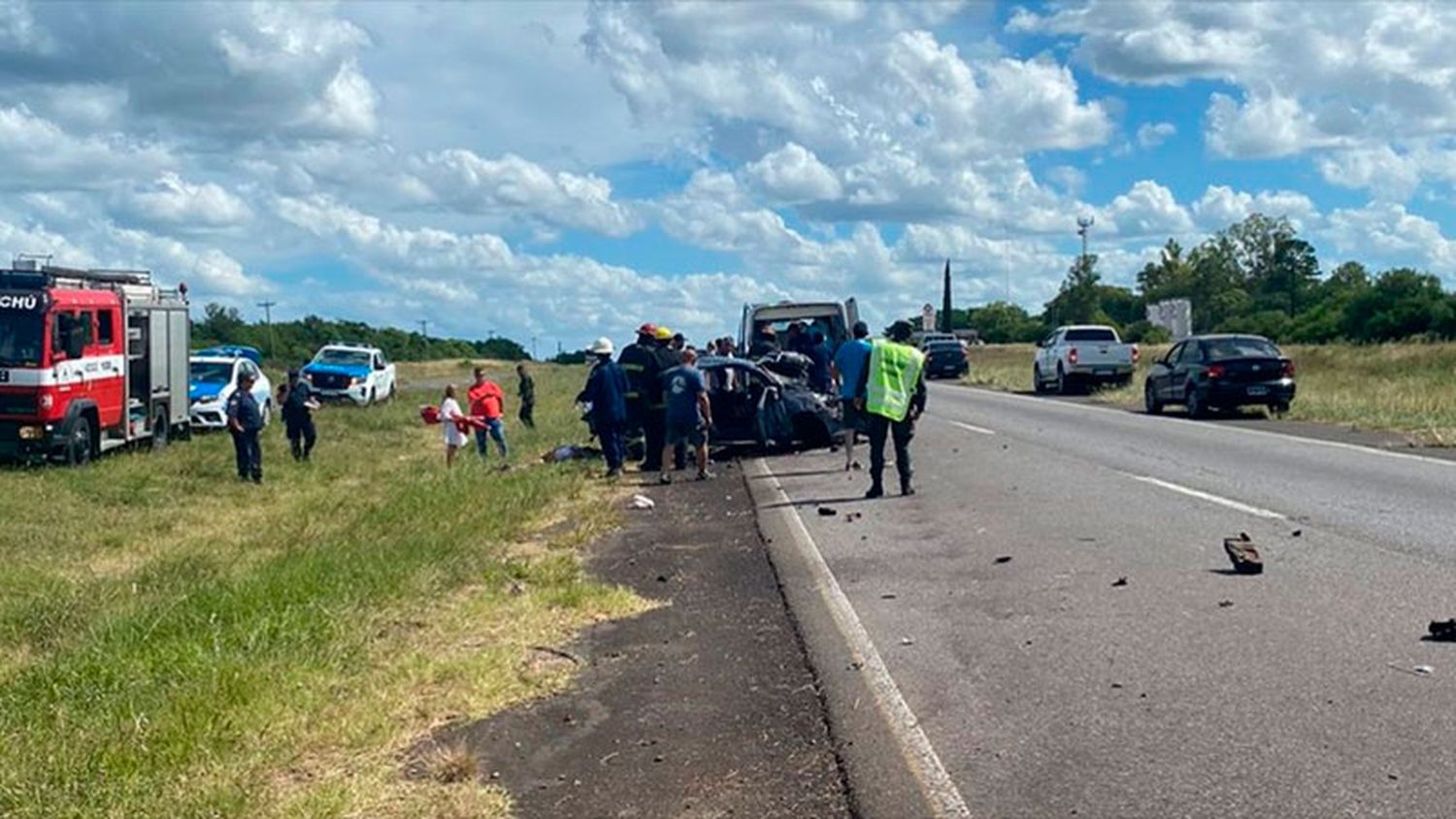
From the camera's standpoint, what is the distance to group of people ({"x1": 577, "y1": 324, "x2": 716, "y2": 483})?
1912cm

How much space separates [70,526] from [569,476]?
5779 mm

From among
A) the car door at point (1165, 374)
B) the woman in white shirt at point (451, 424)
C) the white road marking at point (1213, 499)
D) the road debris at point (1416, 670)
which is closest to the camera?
the road debris at point (1416, 670)

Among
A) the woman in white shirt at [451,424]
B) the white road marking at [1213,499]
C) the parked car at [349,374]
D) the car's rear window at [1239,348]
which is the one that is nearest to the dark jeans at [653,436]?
the woman in white shirt at [451,424]

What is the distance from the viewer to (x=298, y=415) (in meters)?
26.7

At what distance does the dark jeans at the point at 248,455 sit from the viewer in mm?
24062

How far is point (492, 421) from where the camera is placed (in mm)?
25375

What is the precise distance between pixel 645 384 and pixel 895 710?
44.2 feet

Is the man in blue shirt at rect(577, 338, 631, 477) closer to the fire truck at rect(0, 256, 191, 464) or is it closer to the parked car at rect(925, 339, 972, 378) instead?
the fire truck at rect(0, 256, 191, 464)

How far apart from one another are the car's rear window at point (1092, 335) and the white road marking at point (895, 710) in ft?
104

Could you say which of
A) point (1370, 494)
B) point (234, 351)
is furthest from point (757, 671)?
point (234, 351)

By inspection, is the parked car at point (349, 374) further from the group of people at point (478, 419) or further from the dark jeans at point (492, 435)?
the dark jeans at point (492, 435)

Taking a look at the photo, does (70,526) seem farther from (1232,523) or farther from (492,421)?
(1232,523)

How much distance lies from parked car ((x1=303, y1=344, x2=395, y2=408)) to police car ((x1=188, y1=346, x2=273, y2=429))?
876 cm

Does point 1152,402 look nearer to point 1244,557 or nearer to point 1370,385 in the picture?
point 1370,385
